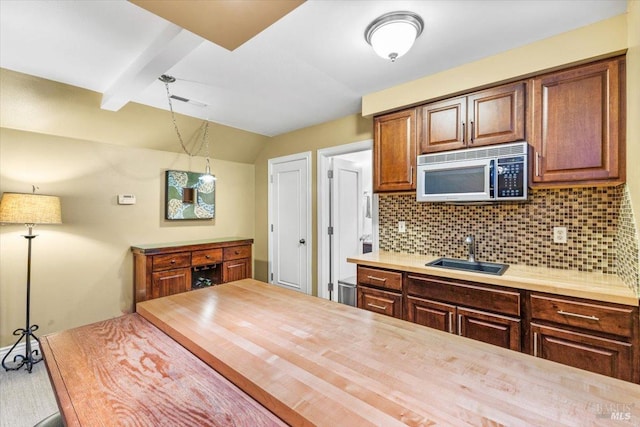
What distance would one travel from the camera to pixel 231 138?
13.0 feet

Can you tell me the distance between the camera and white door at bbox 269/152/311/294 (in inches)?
152

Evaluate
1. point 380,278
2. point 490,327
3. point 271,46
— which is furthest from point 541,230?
point 271,46

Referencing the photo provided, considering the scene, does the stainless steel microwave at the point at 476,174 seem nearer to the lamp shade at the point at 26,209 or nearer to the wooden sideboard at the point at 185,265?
the wooden sideboard at the point at 185,265

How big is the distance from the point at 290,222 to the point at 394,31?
2823 millimetres

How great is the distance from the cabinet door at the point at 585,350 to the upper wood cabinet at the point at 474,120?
131 cm

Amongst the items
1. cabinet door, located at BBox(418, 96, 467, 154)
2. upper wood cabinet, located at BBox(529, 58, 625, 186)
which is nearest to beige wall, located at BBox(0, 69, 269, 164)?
cabinet door, located at BBox(418, 96, 467, 154)

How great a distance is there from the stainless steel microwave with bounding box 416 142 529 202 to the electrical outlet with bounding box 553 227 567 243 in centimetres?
47

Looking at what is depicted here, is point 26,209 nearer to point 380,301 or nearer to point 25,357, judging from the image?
point 25,357

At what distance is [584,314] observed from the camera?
165 centimetres

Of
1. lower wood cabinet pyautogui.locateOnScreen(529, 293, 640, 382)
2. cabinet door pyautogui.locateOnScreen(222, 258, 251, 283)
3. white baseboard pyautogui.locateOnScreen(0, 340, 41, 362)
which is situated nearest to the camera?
lower wood cabinet pyautogui.locateOnScreen(529, 293, 640, 382)

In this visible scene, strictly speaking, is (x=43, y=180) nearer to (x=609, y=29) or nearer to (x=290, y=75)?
(x=290, y=75)

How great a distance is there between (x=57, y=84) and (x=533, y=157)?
3834 mm

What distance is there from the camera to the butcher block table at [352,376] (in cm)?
68

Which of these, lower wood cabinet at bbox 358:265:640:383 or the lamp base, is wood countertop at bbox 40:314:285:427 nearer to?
lower wood cabinet at bbox 358:265:640:383
